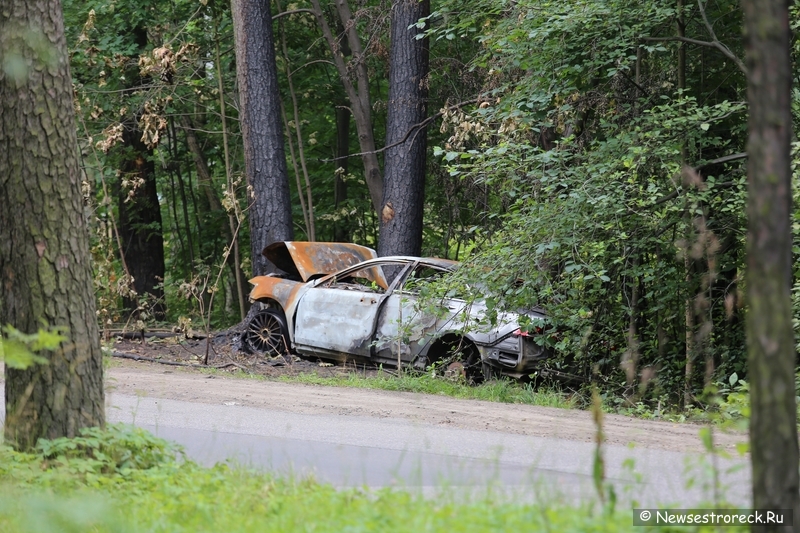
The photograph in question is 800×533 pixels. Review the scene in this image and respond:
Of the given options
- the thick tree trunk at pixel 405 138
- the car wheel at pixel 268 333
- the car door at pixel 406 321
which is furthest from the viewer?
the thick tree trunk at pixel 405 138

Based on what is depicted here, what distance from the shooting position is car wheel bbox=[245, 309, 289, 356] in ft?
49.3

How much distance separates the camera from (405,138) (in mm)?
17719

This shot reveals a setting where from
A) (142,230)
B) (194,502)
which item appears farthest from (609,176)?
(142,230)

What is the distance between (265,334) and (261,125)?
199 inches

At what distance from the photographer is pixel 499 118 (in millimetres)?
12648

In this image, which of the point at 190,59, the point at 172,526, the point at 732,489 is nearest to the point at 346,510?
the point at 172,526

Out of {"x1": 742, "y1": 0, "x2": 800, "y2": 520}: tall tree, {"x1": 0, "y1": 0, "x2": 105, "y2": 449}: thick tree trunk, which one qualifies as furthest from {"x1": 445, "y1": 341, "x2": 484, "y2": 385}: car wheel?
{"x1": 742, "y1": 0, "x2": 800, "y2": 520}: tall tree

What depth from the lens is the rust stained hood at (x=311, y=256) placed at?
15070 millimetres

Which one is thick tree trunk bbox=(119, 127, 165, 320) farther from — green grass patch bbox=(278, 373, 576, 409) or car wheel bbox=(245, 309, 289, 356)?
green grass patch bbox=(278, 373, 576, 409)

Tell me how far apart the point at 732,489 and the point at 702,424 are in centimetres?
465

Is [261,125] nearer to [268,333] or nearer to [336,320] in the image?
[268,333]

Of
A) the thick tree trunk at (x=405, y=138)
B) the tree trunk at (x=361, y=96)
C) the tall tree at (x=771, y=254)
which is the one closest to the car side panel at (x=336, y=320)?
the thick tree trunk at (x=405, y=138)

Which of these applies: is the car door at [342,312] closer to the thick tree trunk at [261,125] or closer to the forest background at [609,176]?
the forest background at [609,176]

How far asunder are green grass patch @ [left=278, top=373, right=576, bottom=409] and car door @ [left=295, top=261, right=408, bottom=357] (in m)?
1.11
